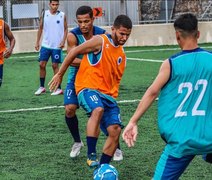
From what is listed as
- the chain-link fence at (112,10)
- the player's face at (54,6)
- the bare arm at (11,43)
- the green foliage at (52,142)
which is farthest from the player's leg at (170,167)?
the chain-link fence at (112,10)

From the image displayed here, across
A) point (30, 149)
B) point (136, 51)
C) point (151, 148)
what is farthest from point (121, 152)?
point (136, 51)

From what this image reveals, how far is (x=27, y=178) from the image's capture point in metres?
7.59

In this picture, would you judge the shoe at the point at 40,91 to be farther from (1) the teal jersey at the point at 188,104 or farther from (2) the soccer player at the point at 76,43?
(1) the teal jersey at the point at 188,104

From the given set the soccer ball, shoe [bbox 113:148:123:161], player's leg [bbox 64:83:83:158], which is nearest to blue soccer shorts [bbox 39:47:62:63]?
player's leg [bbox 64:83:83:158]

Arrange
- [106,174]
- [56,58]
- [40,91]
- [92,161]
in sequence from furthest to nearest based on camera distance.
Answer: [56,58] → [40,91] → [92,161] → [106,174]

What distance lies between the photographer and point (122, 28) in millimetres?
7539

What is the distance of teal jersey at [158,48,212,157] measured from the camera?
5.37 m

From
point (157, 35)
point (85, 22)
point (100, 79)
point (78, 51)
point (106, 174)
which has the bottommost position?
point (106, 174)

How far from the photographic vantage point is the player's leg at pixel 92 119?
7676mm

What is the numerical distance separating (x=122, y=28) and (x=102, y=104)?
847mm

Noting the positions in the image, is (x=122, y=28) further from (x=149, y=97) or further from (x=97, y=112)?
(x=149, y=97)

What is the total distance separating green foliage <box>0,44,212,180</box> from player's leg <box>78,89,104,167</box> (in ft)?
0.55

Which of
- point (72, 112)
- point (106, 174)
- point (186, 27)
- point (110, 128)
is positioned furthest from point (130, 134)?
point (72, 112)

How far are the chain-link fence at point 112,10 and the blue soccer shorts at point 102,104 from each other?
59.8 feet
